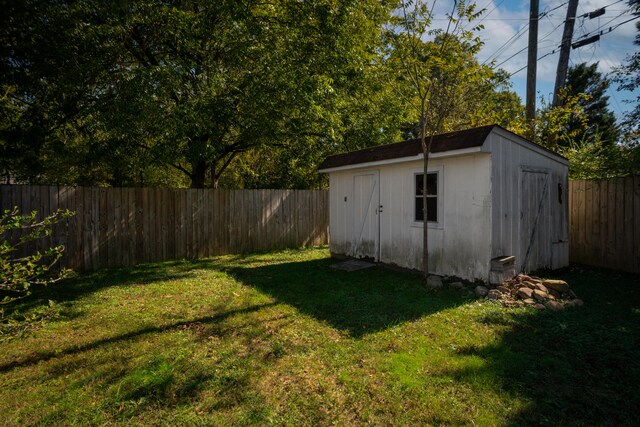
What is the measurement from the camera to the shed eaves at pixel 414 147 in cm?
561

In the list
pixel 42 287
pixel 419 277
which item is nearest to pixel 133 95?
pixel 42 287

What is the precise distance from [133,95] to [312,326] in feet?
18.8

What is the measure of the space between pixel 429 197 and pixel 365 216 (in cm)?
185

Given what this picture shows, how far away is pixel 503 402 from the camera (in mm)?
2697

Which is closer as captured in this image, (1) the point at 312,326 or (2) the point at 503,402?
(2) the point at 503,402

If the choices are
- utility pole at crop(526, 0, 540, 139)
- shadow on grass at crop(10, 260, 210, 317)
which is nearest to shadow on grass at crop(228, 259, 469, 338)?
shadow on grass at crop(10, 260, 210, 317)

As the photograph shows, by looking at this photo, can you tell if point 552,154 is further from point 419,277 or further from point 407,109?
point 407,109

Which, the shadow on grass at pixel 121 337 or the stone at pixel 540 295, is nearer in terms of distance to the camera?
the shadow on grass at pixel 121 337

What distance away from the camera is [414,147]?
674 centimetres

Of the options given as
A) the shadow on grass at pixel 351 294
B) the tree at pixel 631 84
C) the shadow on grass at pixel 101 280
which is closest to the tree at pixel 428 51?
the shadow on grass at pixel 351 294

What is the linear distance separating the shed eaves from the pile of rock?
90.2 inches

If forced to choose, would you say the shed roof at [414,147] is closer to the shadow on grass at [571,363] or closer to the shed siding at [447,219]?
the shed siding at [447,219]

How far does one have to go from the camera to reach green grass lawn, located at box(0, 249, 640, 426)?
8.63ft

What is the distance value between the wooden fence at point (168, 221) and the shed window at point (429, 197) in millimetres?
4730
